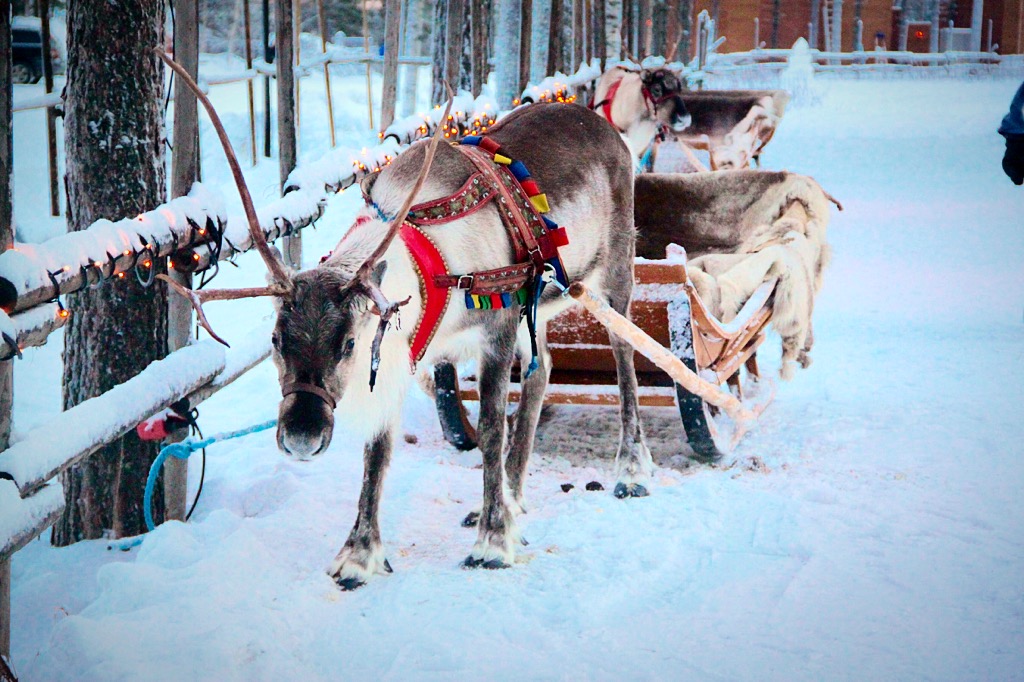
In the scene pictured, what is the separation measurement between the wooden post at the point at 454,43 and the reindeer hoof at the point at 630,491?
6087 mm

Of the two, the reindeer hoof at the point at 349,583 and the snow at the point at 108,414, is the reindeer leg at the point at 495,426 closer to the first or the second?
the reindeer hoof at the point at 349,583

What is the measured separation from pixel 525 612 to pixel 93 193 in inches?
83.3

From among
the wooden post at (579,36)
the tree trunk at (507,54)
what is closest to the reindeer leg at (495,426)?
the tree trunk at (507,54)

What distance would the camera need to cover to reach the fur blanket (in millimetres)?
4727

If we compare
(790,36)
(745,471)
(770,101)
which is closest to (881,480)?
(745,471)

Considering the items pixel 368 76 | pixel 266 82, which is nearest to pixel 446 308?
pixel 266 82

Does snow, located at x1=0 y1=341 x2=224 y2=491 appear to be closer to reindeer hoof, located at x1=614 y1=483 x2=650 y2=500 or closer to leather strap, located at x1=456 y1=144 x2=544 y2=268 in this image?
leather strap, located at x1=456 y1=144 x2=544 y2=268

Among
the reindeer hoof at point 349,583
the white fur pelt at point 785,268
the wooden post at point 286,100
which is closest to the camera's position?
the reindeer hoof at point 349,583

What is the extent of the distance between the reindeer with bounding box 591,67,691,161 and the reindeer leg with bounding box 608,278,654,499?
4.96 meters

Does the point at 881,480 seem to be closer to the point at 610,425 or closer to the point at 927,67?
the point at 610,425

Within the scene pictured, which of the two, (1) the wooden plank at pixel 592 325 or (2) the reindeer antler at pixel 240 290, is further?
(1) the wooden plank at pixel 592 325

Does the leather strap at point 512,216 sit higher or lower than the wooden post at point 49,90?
lower

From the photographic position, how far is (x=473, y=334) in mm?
3236

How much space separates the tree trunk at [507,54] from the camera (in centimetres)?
995
